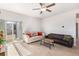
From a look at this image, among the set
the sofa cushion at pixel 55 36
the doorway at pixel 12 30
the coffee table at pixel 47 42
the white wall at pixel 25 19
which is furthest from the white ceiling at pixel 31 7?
the coffee table at pixel 47 42

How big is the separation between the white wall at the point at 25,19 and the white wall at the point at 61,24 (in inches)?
7.4

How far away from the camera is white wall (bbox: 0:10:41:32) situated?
5.71 ft

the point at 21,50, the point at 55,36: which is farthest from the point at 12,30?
the point at 55,36

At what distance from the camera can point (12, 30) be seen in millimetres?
1832

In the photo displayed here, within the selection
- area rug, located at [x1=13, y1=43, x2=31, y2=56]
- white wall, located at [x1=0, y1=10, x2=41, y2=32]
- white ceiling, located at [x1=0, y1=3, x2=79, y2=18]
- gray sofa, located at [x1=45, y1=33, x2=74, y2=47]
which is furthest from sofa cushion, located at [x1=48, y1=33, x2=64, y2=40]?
area rug, located at [x1=13, y1=43, x2=31, y2=56]

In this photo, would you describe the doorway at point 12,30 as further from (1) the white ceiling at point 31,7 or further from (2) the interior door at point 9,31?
(1) the white ceiling at point 31,7

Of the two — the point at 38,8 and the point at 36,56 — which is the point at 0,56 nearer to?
the point at 36,56

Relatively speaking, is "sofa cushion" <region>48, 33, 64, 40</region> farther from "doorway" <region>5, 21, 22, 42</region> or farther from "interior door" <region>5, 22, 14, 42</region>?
"interior door" <region>5, 22, 14, 42</region>

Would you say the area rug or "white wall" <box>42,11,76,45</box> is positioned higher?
"white wall" <box>42,11,76,45</box>

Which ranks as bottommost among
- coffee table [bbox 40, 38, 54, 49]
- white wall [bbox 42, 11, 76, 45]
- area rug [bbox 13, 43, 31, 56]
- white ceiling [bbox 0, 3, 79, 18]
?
area rug [bbox 13, 43, 31, 56]

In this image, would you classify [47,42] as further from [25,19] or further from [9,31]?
[9,31]

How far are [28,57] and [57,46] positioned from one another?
26.9 inches

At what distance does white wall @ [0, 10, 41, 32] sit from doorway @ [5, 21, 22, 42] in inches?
3.7

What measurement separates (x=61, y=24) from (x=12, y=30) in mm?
1118
